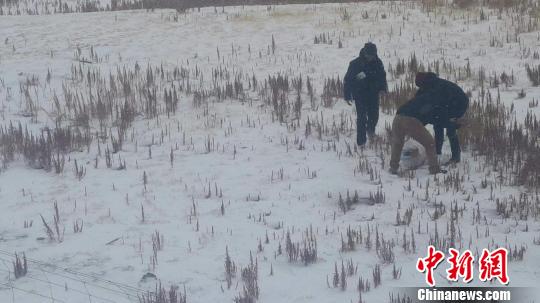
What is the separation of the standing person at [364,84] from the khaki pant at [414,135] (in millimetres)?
978

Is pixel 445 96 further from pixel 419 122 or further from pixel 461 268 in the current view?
pixel 461 268

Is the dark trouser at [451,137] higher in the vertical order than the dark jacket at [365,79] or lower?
lower

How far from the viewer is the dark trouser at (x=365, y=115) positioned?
396 inches

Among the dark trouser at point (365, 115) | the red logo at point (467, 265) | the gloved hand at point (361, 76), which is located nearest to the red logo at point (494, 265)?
the red logo at point (467, 265)

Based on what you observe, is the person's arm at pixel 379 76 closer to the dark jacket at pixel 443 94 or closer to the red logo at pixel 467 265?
the dark jacket at pixel 443 94

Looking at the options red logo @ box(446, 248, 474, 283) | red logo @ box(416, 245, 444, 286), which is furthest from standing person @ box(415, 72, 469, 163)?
red logo @ box(446, 248, 474, 283)

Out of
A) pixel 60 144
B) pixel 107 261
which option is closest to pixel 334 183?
pixel 107 261

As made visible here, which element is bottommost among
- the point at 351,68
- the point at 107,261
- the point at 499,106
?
the point at 107,261

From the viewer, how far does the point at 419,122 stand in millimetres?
9094

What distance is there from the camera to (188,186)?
8.94 meters

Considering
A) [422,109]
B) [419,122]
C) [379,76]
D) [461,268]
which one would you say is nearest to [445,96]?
[422,109]

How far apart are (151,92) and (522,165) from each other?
21.1 ft

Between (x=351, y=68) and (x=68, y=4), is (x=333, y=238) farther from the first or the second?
(x=68, y=4)

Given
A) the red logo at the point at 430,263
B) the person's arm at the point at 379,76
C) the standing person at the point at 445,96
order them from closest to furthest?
the red logo at the point at 430,263
the standing person at the point at 445,96
the person's arm at the point at 379,76
